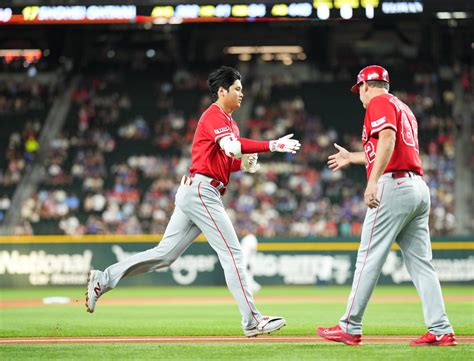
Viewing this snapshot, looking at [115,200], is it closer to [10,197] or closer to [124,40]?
[10,197]

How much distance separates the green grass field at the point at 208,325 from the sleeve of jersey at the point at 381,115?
68.9 inches

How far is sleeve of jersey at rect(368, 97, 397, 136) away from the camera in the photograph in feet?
22.7

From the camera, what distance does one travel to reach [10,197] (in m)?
25.2

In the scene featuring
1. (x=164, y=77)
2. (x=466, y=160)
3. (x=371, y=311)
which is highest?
(x=164, y=77)

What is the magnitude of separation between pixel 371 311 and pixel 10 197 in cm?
1461

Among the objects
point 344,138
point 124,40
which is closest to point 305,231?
point 344,138

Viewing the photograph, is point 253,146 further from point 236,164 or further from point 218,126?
point 236,164

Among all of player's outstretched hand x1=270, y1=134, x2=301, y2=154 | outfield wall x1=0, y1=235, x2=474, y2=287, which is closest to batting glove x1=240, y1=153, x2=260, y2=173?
player's outstretched hand x1=270, y1=134, x2=301, y2=154

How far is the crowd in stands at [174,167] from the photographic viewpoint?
941 inches

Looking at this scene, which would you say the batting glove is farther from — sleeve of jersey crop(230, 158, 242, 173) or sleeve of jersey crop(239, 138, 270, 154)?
sleeve of jersey crop(239, 138, 270, 154)

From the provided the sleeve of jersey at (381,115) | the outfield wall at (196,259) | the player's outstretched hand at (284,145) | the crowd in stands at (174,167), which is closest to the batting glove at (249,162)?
the player's outstretched hand at (284,145)

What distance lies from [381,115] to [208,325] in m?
4.30

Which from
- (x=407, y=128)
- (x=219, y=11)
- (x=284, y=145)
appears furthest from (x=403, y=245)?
(x=219, y=11)

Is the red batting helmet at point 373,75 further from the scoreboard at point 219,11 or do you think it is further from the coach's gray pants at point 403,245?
the scoreboard at point 219,11
